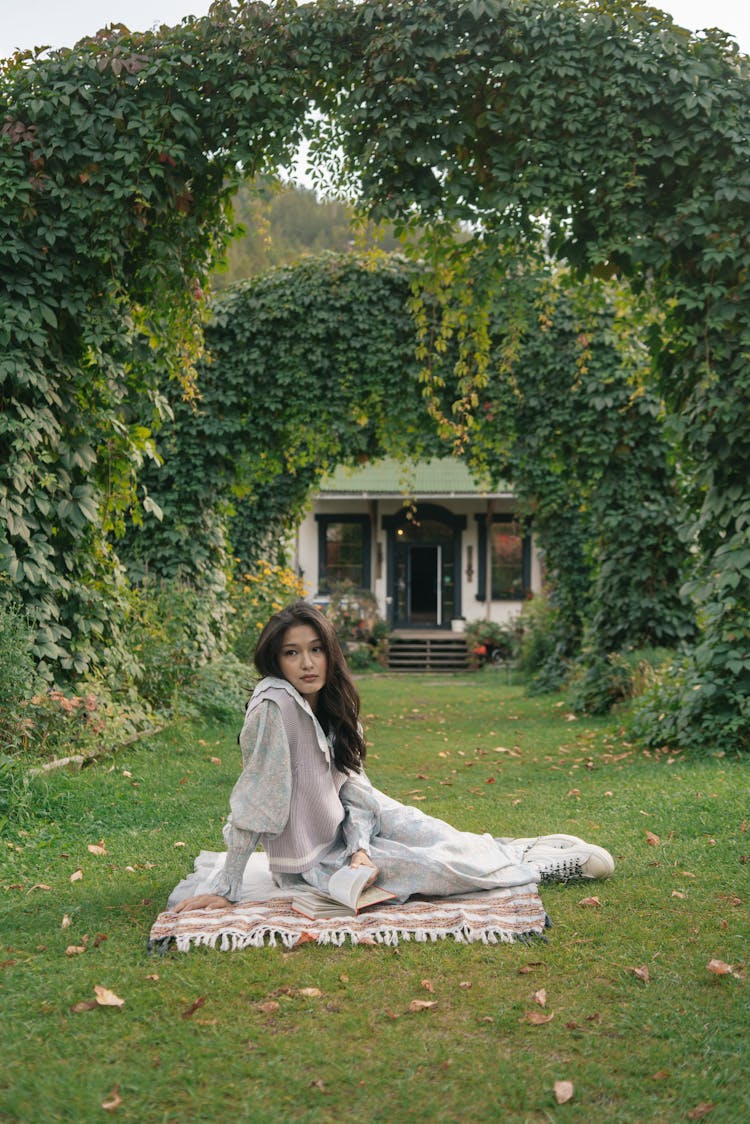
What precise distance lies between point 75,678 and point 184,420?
4.92 m

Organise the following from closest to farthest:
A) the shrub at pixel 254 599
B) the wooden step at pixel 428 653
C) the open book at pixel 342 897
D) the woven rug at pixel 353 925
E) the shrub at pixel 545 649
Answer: the woven rug at pixel 353 925, the open book at pixel 342 897, the shrub at pixel 254 599, the shrub at pixel 545 649, the wooden step at pixel 428 653

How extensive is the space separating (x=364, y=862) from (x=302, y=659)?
81 centimetres

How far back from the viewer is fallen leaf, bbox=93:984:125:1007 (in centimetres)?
282

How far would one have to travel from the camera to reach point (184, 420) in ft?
36.5

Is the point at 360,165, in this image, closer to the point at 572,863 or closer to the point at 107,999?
the point at 572,863

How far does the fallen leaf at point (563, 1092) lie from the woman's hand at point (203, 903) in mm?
1604

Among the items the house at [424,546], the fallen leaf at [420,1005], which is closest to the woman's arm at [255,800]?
the fallen leaf at [420,1005]

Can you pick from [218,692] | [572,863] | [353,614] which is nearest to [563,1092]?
[572,863]

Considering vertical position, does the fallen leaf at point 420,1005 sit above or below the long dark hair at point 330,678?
below

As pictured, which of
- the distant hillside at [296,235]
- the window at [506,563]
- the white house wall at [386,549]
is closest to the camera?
the white house wall at [386,549]

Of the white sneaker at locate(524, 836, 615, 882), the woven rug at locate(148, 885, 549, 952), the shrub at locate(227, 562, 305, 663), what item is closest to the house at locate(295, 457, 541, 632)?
the shrub at locate(227, 562, 305, 663)

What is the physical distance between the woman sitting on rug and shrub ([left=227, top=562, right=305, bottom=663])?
7.19m

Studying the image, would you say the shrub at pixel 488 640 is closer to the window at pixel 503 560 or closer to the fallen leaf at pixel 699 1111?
the window at pixel 503 560

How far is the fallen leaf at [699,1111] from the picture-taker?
2.24m
